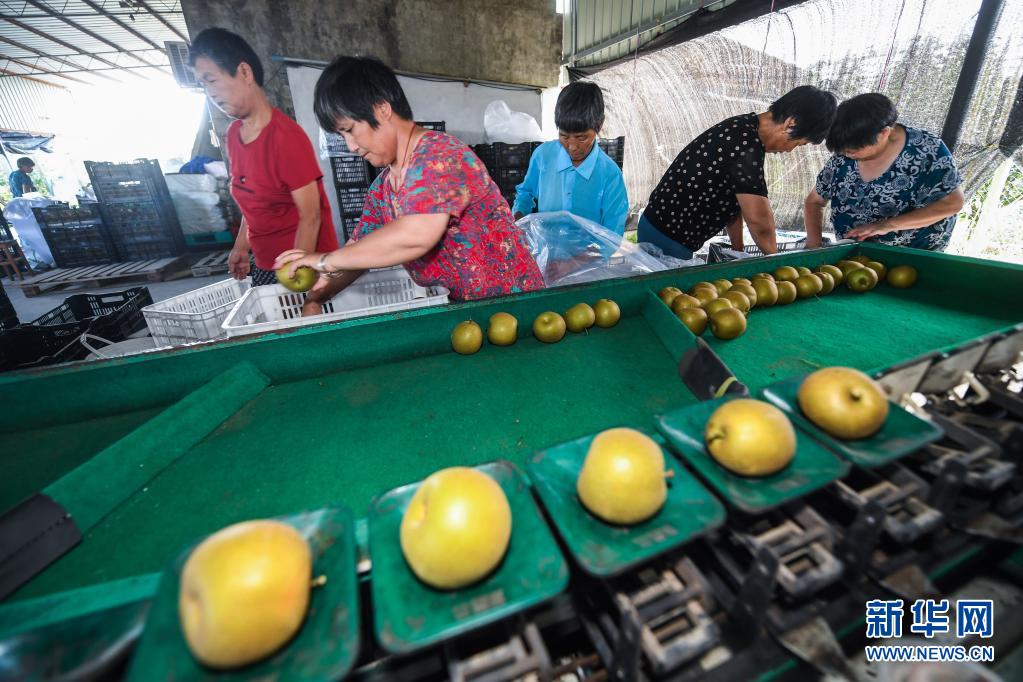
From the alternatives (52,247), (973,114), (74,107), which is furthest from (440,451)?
(74,107)

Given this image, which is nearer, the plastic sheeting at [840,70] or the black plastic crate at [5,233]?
the plastic sheeting at [840,70]

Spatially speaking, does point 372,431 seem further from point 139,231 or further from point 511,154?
point 139,231

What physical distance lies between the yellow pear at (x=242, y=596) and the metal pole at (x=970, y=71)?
19.4 ft

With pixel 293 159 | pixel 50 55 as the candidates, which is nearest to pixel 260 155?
pixel 293 159

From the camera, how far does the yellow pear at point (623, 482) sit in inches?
30.7

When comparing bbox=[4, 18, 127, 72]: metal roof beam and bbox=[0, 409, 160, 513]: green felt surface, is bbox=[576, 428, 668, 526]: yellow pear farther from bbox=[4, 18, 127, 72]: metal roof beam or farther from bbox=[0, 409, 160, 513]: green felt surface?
bbox=[4, 18, 127, 72]: metal roof beam

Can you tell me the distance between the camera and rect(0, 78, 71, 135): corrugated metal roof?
19.9 m

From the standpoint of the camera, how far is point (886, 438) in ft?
3.33

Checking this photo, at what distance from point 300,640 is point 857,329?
266cm

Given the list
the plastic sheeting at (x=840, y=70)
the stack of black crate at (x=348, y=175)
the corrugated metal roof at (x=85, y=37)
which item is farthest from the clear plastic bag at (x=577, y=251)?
the corrugated metal roof at (x=85, y=37)

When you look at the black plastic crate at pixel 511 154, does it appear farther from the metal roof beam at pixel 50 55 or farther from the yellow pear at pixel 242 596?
the metal roof beam at pixel 50 55

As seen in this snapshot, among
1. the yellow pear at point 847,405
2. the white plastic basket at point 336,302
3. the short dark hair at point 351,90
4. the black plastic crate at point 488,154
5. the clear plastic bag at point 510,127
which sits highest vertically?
the clear plastic bag at point 510,127

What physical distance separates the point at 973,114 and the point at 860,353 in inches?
148

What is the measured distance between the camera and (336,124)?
5.96 feet
